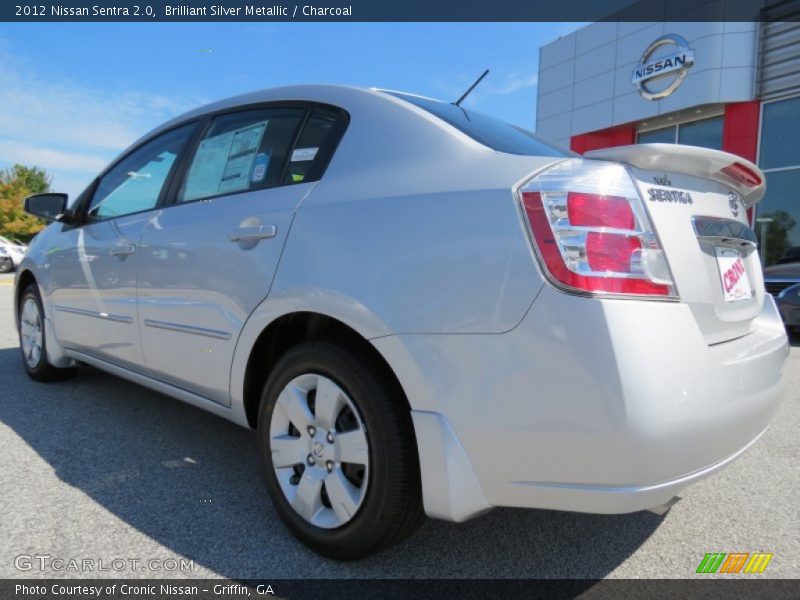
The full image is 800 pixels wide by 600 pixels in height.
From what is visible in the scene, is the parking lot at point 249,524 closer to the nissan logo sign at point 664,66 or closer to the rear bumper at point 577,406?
the rear bumper at point 577,406

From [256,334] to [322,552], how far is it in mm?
784

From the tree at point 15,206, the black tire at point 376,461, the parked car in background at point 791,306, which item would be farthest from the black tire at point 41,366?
the tree at point 15,206

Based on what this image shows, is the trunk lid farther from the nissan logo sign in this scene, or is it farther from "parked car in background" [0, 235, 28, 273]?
"parked car in background" [0, 235, 28, 273]

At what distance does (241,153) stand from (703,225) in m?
1.81

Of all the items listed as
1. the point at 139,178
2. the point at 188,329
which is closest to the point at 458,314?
the point at 188,329

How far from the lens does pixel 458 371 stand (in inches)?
61.1

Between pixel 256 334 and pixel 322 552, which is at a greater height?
pixel 256 334

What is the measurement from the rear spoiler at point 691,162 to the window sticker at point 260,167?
125 cm

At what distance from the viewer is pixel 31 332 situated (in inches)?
161

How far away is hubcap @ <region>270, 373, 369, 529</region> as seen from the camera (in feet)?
5.86

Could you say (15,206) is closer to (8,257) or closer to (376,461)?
(8,257)

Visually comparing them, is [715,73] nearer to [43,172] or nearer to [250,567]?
[250,567]

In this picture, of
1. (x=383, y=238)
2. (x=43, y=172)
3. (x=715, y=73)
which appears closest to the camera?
(x=383, y=238)
